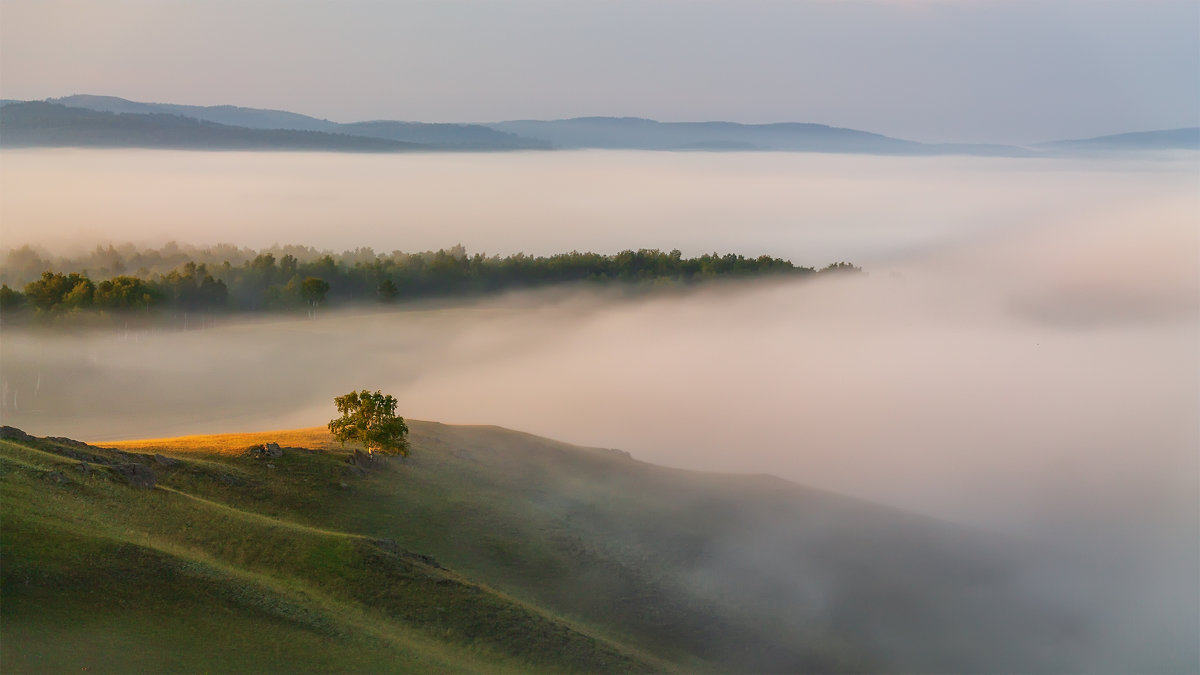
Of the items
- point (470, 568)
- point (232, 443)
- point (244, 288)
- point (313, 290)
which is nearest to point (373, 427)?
point (232, 443)

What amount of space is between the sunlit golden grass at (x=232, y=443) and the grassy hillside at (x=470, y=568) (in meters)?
0.39

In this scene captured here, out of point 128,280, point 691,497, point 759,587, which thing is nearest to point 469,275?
point 128,280

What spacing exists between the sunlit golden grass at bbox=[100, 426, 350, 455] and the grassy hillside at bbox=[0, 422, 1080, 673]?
39 centimetres

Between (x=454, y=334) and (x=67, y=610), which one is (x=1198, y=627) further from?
(x=454, y=334)

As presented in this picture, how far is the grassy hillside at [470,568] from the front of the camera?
3950 cm

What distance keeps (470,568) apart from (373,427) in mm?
16732

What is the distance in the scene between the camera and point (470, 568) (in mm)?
56812

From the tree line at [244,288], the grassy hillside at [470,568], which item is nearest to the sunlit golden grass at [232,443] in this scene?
the grassy hillside at [470,568]

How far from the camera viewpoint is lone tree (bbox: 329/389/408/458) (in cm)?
6925

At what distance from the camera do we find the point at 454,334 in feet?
553

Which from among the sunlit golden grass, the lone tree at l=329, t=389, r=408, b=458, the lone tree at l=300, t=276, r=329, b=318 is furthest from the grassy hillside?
the lone tree at l=300, t=276, r=329, b=318

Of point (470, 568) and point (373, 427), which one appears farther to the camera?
point (373, 427)

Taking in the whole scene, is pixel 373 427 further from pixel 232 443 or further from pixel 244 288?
pixel 244 288

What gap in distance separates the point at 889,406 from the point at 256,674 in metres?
149
